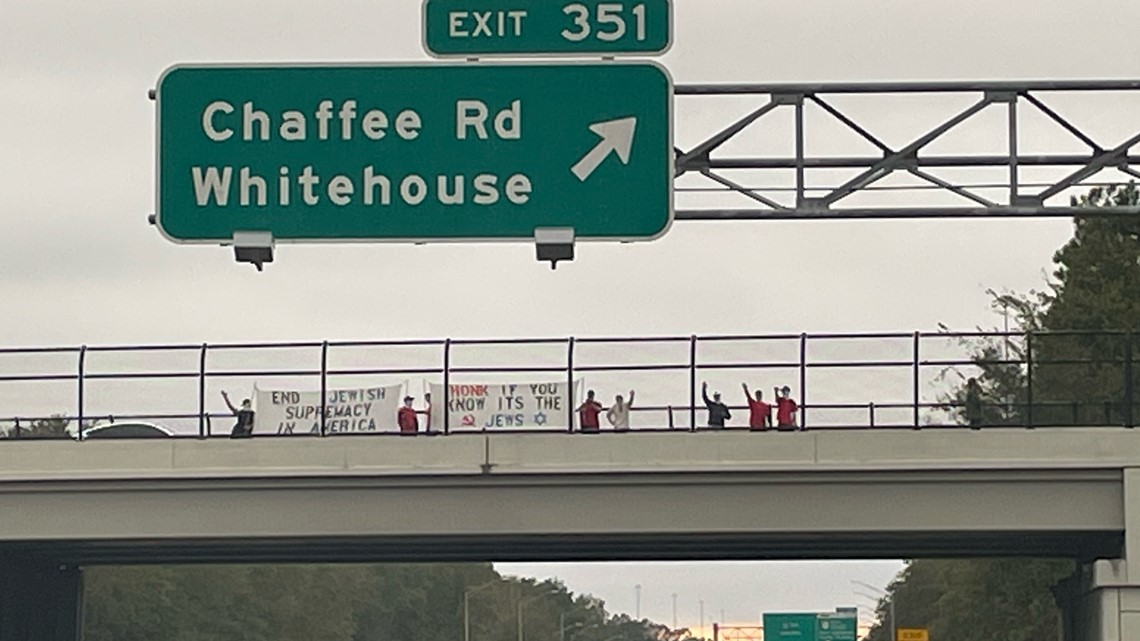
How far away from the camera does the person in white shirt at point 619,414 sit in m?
37.2

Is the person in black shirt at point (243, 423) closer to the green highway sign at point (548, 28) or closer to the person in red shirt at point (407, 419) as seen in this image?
the person in red shirt at point (407, 419)

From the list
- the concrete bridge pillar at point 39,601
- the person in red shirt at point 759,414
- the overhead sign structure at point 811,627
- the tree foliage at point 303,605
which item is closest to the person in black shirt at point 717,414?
the person in red shirt at point 759,414

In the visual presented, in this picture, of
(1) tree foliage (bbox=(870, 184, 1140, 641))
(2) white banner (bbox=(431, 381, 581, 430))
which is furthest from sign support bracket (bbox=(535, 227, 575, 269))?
(1) tree foliage (bbox=(870, 184, 1140, 641))

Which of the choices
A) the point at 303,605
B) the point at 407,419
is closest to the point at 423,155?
the point at 407,419

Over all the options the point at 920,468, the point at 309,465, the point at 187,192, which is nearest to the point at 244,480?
the point at 309,465

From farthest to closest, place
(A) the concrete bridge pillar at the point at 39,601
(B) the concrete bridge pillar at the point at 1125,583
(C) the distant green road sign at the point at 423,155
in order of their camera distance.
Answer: (A) the concrete bridge pillar at the point at 39,601, (B) the concrete bridge pillar at the point at 1125,583, (C) the distant green road sign at the point at 423,155

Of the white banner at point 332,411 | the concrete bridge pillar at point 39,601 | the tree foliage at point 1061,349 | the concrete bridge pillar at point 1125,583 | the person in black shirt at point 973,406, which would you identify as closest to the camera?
the concrete bridge pillar at point 1125,583

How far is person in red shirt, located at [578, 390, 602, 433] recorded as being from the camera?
3722 cm

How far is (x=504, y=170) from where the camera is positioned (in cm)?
2025

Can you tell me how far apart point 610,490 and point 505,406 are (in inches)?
373

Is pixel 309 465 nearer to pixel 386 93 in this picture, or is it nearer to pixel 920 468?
pixel 920 468

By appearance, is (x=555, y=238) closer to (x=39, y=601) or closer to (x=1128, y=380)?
(x=1128, y=380)

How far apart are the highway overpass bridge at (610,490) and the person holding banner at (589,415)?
2.89ft

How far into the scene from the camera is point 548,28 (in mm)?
20375
